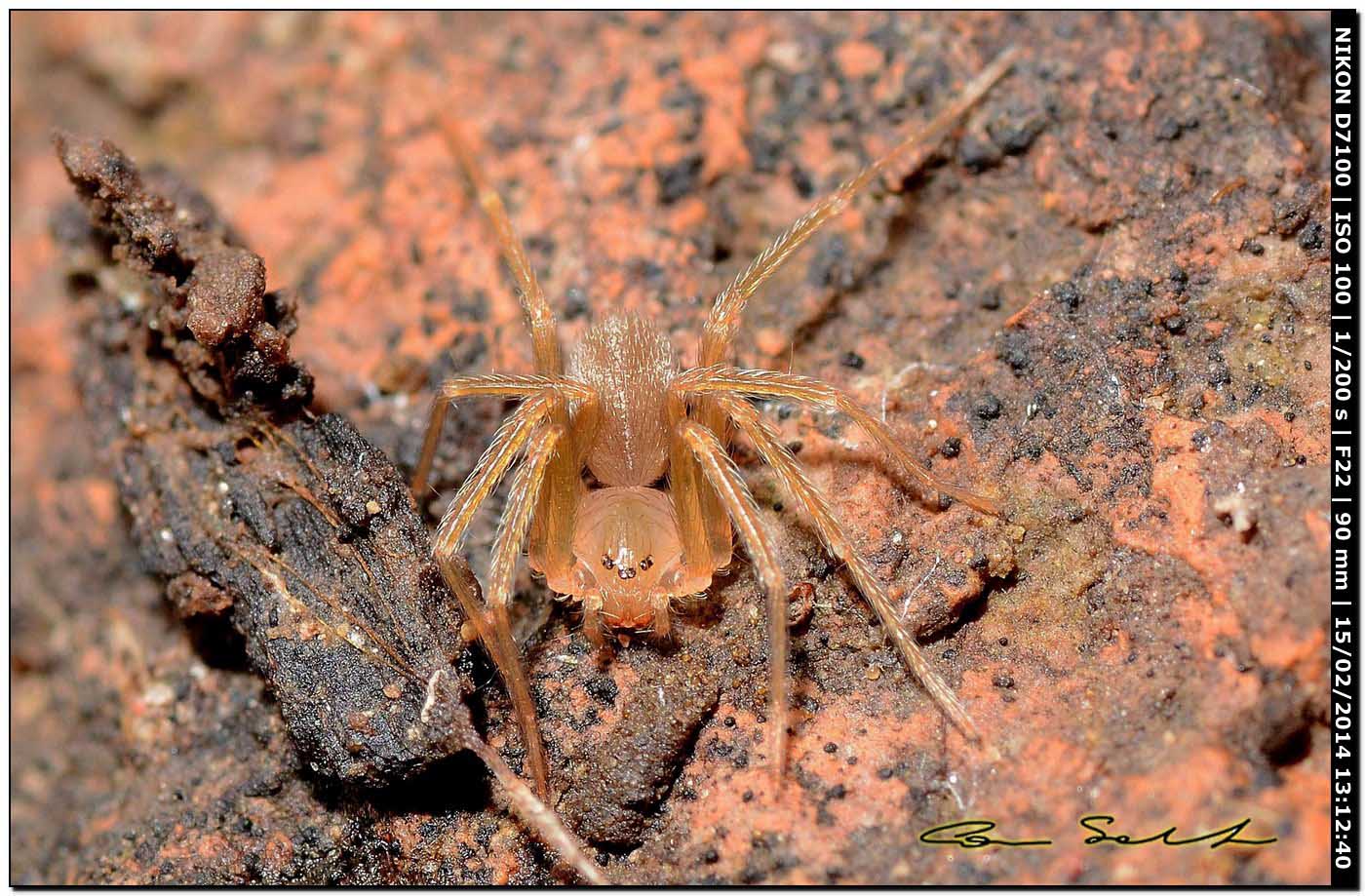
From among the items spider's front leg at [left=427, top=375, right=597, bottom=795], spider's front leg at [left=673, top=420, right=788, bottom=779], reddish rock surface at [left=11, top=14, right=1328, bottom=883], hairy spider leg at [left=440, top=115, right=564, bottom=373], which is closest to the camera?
reddish rock surface at [left=11, top=14, right=1328, bottom=883]

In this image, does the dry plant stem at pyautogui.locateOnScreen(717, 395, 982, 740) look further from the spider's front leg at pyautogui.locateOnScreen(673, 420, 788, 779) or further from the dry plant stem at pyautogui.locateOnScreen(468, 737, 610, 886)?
the dry plant stem at pyautogui.locateOnScreen(468, 737, 610, 886)

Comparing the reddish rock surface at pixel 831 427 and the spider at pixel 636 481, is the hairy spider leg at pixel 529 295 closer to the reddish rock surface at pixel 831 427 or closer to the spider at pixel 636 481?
the spider at pixel 636 481

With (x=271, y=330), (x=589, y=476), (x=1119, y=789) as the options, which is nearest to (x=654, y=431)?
(x=589, y=476)

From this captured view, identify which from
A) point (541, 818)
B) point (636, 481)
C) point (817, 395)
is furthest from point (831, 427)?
point (541, 818)

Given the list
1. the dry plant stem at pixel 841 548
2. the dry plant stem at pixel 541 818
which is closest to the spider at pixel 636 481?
the dry plant stem at pixel 841 548

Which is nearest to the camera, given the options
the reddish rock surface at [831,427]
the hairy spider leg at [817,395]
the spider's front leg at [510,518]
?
the reddish rock surface at [831,427]

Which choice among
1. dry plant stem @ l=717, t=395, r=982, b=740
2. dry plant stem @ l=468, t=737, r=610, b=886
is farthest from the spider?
dry plant stem @ l=468, t=737, r=610, b=886
